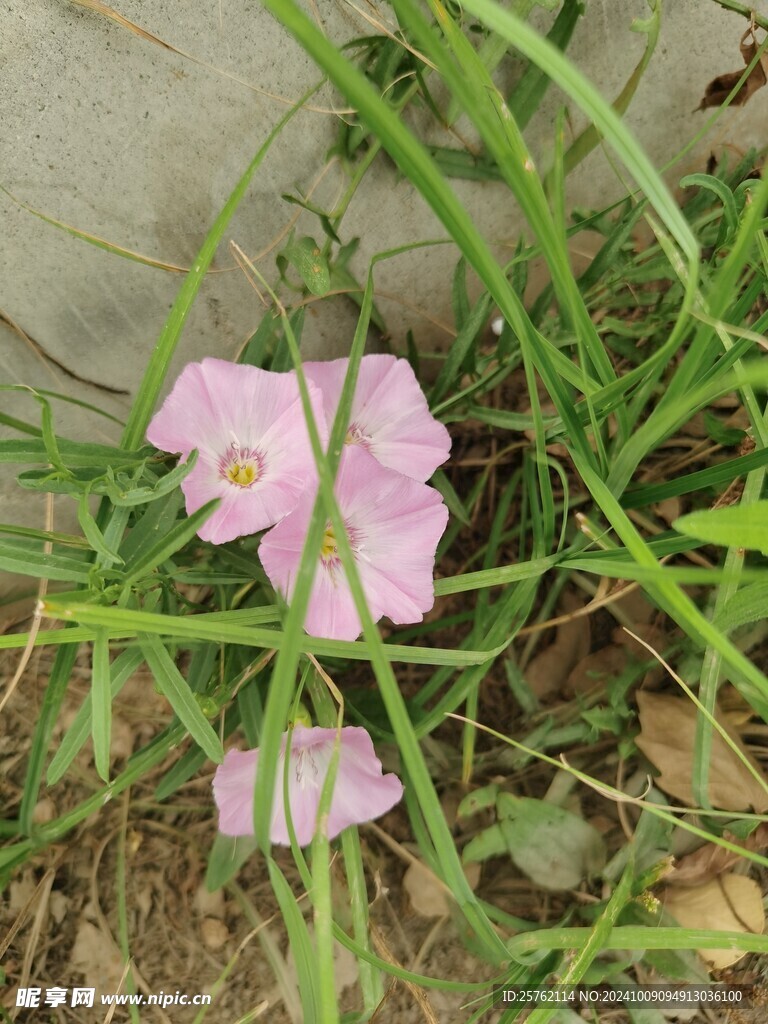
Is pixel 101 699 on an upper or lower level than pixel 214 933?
upper

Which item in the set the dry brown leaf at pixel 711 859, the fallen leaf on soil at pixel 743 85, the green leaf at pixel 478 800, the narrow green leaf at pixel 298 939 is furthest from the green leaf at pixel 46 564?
the fallen leaf on soil at pixel 743 85

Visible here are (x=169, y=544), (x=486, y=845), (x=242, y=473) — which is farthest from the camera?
(x=486, y=845)

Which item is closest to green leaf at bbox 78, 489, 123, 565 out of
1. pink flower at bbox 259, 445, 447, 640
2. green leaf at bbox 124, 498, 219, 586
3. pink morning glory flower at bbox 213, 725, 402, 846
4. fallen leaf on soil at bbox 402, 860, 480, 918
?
green leaf at bbox 124, 498, 219, 586

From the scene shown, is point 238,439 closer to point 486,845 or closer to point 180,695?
point 180,695

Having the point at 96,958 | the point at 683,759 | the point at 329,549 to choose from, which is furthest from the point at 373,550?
the point at 96,958

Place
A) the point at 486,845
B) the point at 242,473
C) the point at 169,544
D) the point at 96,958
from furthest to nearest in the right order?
the point at 96,958 → the point at 486,845 → the point at 242,473 → the point at 169,544

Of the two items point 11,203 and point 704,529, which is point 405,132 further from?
point 11,203

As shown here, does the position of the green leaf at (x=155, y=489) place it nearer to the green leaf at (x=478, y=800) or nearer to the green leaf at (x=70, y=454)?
the green leaf at (x=70, y=454)
